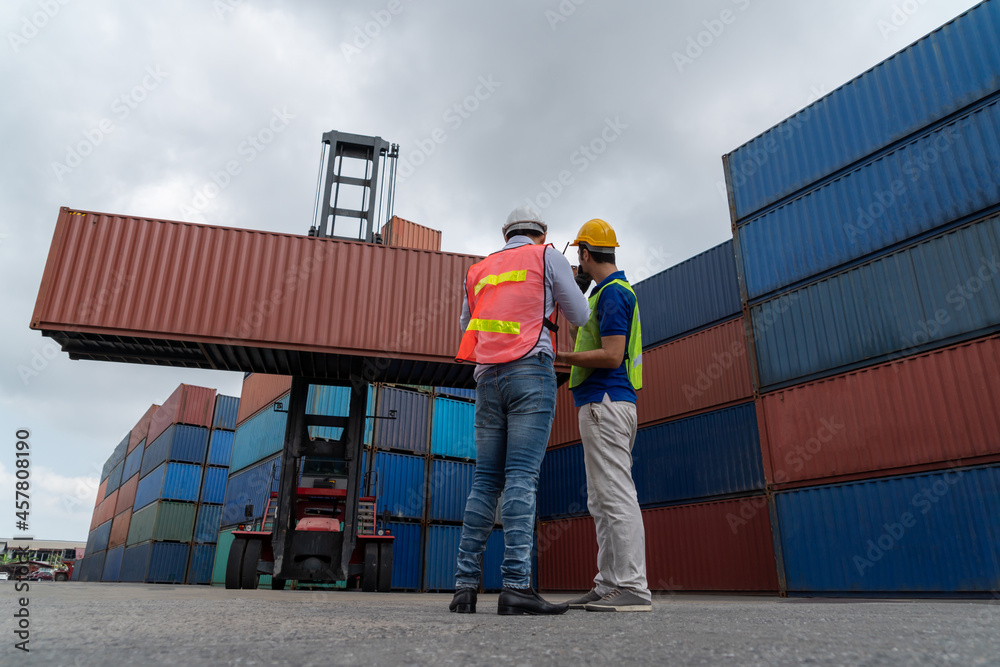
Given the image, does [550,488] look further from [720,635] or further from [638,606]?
[720,635]

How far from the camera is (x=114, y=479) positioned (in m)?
42.8

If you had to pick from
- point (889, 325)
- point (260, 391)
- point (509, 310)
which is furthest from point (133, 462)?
point (509, 310)

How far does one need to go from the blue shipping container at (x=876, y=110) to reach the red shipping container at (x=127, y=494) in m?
35.7

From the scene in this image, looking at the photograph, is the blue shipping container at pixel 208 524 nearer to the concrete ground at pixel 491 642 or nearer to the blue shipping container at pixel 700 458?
the blue shipping container at pixel 700 458

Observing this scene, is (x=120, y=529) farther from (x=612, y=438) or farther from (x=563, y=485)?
(x=612, y=438)

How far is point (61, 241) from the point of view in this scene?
9812 mm

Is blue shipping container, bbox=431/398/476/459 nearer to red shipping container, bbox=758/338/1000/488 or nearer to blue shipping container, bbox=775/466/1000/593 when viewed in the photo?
red shipping container, bbox=758/338/1000/488

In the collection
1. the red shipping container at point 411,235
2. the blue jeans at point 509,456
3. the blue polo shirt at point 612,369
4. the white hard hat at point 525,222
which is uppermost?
the red shipping container at point 411,235

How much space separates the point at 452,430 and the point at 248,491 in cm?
892

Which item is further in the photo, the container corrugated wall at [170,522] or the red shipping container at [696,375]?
the container corrugated wall at [170,522]

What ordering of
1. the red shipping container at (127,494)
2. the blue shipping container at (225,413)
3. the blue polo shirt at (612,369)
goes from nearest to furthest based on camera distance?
1. the blue polo shirt at (612,369)
2. the blue shipping container at (225,413)
3. the red shipping container at (127,494)

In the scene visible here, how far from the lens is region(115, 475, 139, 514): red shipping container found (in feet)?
114

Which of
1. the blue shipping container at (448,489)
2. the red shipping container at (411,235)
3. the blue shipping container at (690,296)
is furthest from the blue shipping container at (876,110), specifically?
the red shipping container at (411,235)

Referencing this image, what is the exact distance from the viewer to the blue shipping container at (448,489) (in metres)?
18.6
